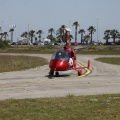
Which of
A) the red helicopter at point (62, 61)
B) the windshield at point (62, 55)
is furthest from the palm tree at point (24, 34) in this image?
the windshield at point (62, 55)

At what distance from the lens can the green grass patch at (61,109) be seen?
26.5 ft

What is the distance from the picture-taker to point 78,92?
13.7m

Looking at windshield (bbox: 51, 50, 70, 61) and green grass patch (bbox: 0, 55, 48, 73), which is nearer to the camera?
windshield (bbox: 51, 50, 70, 61)

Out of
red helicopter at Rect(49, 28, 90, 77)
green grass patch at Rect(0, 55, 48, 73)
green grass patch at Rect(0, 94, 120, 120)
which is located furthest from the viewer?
green grass patch at Rect(0, 55, 48, 73)

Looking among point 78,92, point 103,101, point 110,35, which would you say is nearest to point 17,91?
point 78,92

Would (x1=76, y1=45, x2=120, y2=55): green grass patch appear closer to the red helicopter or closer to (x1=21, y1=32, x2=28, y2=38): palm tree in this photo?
the red helicopter

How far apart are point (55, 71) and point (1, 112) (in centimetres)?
1475

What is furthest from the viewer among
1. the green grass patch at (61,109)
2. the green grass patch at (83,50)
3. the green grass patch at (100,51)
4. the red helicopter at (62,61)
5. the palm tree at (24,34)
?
the palm tree at (24,34)

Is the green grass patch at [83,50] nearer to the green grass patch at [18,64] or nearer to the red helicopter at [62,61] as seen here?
the green grass patch at [18,64]

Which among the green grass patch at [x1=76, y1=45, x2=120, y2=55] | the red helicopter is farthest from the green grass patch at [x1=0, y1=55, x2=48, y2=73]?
the green grass patch at [x1=76, y1=45, x2=120, y2=55]

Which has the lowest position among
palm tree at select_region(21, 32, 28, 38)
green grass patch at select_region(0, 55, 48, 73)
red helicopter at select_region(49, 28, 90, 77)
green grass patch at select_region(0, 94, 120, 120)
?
green grass patch at select_region(0, 55, 48, 73)

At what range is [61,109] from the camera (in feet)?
30.1

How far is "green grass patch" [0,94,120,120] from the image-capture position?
8.09 m

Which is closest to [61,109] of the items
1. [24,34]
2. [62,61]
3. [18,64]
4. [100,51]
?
[62,61]
